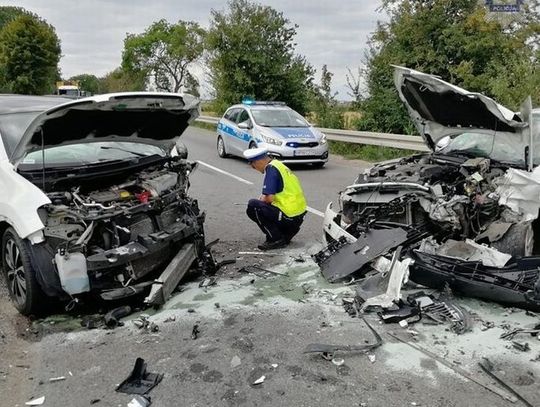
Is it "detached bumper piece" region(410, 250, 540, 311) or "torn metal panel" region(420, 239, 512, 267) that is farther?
"torn metal panel" region(420, 239, 512, 267)

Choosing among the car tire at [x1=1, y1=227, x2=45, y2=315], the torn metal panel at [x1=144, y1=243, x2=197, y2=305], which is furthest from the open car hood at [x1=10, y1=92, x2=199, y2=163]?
the torn metal panel at [x1=144, y1=243, x2=197, y2=305]

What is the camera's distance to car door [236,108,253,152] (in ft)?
46.9

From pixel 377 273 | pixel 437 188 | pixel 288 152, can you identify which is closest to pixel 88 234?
pixel 377 273

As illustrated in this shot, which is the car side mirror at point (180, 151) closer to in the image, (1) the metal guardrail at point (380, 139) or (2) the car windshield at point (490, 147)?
(2) the car windshield at point (490, 147)

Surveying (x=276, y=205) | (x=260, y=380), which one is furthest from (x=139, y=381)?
(x=276, y=205)

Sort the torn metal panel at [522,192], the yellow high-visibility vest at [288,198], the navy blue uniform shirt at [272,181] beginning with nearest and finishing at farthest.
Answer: the torn metal panel at [522,192] < the navy blue uniform shirt at [272,181] < the yellow high-visibility vest at [288,198]

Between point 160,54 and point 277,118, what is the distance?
61198mm

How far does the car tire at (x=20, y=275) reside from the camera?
441 cm

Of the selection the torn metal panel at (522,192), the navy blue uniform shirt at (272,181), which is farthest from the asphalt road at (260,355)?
the navy blue uniform shirt at (272,181)

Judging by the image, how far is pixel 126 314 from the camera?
454cm

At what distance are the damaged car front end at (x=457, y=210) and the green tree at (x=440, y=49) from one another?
10001 mm

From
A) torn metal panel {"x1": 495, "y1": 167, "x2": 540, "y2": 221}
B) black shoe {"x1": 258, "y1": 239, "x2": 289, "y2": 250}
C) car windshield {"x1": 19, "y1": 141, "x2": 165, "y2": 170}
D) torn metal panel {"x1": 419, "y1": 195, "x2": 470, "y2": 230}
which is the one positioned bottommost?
black shoe {"x1": 258, "y1": 239, "x2": 289, "y2": 250}

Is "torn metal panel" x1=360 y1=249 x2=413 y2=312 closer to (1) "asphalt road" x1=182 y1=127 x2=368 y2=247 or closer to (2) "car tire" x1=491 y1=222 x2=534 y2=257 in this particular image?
(2) "car tire" x1=491 y1=222 x2=534 y2=257

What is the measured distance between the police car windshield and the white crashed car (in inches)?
316
